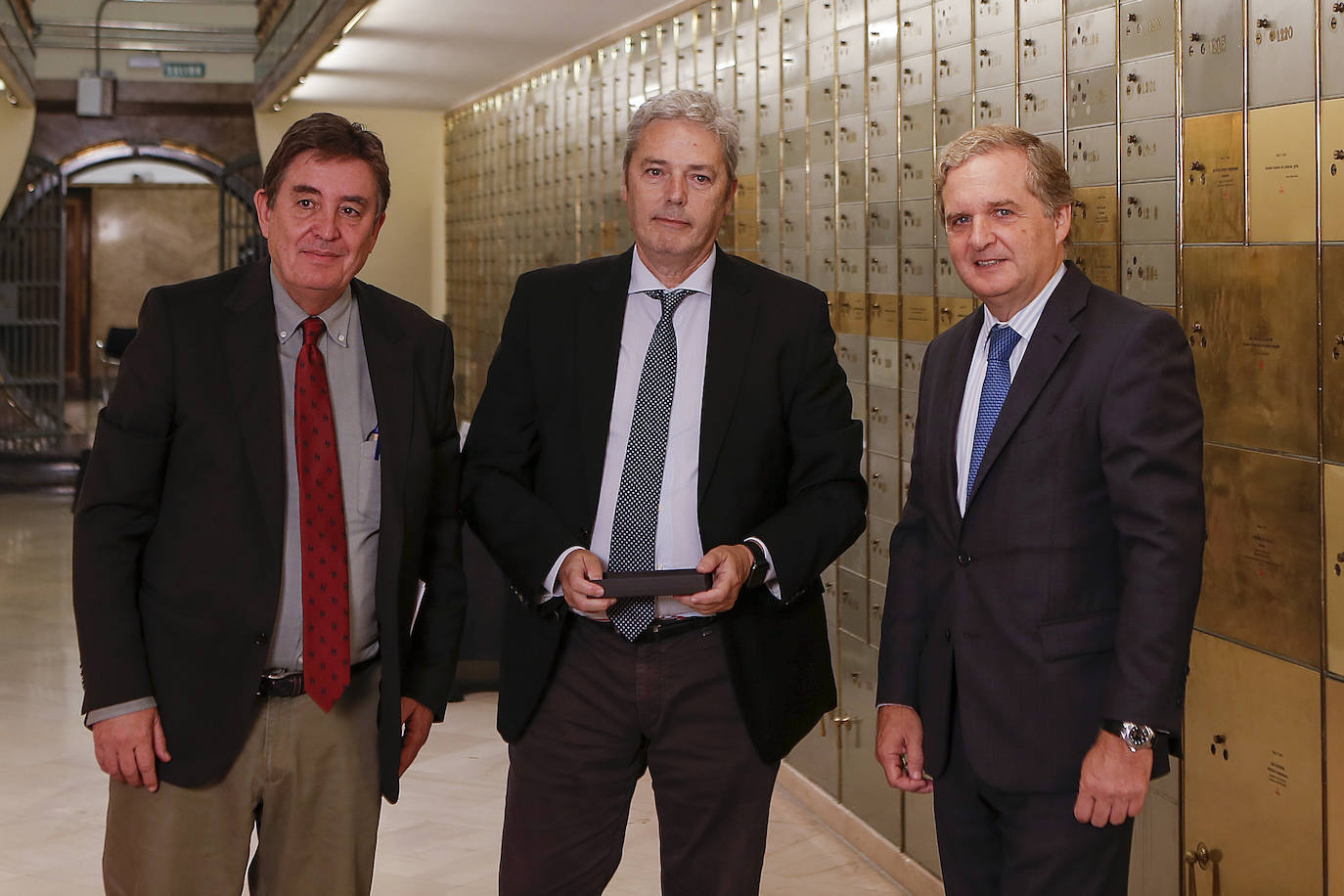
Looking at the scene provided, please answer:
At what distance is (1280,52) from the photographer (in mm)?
2229

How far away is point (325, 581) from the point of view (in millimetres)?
1861

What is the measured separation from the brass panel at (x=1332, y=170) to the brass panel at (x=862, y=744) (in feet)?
6.26

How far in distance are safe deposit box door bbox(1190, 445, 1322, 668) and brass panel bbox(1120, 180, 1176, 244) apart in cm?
42

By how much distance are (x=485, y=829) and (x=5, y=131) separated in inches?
355

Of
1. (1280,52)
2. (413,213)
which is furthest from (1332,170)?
(413,213)

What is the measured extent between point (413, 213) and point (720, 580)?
865cm

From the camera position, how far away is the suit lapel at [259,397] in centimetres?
184

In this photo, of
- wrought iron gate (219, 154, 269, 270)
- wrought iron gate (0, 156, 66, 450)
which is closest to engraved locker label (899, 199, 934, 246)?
wrought iron gate (219, 154, 269, 270)

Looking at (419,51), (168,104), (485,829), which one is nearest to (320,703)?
(485,829)

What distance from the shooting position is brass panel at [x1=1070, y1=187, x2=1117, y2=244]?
8.71ft

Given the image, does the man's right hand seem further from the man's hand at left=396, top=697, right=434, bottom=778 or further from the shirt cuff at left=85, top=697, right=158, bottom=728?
the shirt cuff at left=85, top=697, right=158, bottom=728

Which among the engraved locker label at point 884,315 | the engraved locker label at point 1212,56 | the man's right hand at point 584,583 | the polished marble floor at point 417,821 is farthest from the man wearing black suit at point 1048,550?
the polished marble floor at point 417,821

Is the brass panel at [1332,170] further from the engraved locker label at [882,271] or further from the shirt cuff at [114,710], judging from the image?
the shirt cuff at [114,710]

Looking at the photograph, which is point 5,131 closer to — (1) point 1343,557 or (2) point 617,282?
(2) point 617,282
